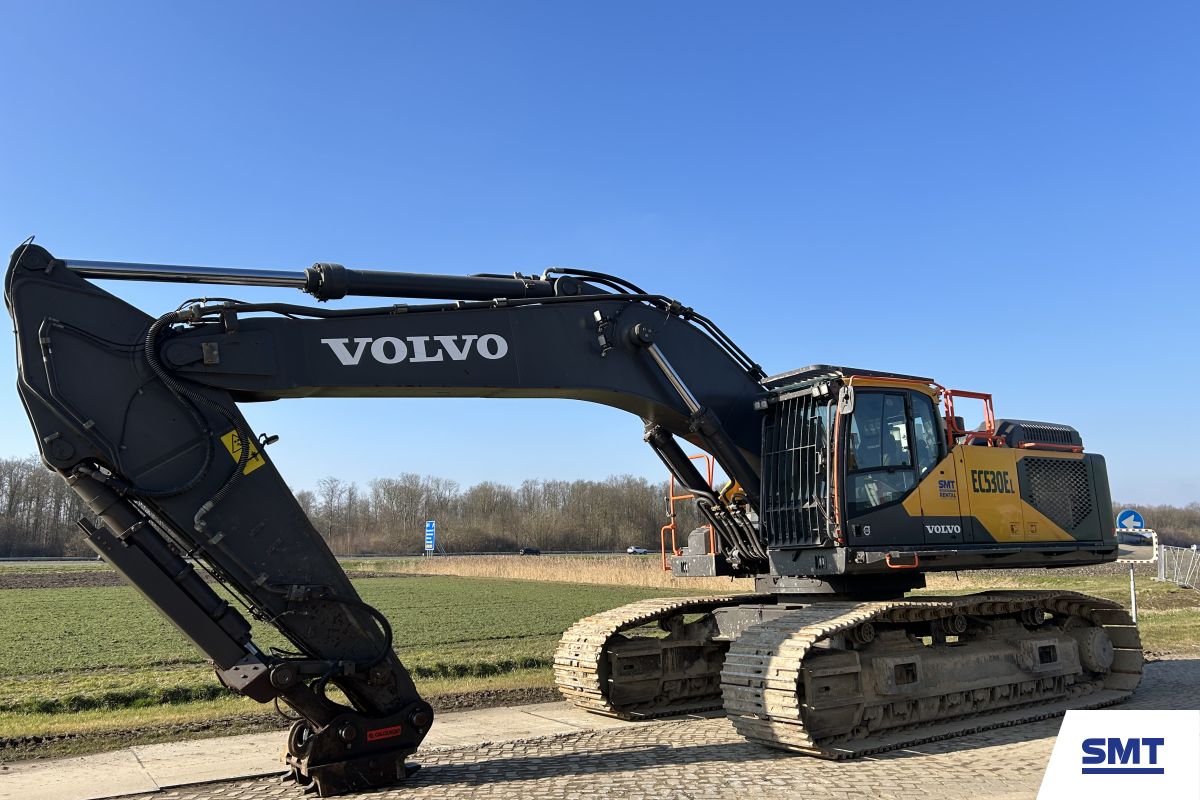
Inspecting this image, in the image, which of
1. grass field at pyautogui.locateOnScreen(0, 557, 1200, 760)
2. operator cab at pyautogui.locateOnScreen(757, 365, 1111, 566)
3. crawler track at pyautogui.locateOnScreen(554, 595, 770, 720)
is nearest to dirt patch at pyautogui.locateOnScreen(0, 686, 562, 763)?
grass field at pyautogui.locateOnScreen(0, 557, 1200, 760)

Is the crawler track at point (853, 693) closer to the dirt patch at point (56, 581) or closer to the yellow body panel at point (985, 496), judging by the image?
the yellow body panel at point (985, 496)

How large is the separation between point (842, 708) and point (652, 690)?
2735mm

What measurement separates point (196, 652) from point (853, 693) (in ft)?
45.8

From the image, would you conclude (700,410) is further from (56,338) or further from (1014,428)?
(56,338)

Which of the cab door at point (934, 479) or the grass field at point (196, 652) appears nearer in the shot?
the cab door at point (934, 479)

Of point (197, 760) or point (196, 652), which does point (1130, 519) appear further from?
point (196, 652)

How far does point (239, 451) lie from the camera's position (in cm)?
706

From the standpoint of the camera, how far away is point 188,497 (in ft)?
22.4

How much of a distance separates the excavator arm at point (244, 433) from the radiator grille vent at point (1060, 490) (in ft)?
21.0

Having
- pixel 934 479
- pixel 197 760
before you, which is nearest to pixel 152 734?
pixel 197 760

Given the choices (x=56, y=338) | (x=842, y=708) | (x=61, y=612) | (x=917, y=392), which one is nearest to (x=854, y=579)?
(x=842, y=708)

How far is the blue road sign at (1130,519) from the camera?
14.9 metres

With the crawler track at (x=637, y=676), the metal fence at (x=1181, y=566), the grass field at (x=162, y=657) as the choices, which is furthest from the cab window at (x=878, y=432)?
the metal fence at (x=1181, y=566)

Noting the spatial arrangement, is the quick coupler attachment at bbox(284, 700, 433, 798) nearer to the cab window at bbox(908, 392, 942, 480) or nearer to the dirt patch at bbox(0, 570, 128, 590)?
the cab window at bbox(908, 392, 942, 480)
